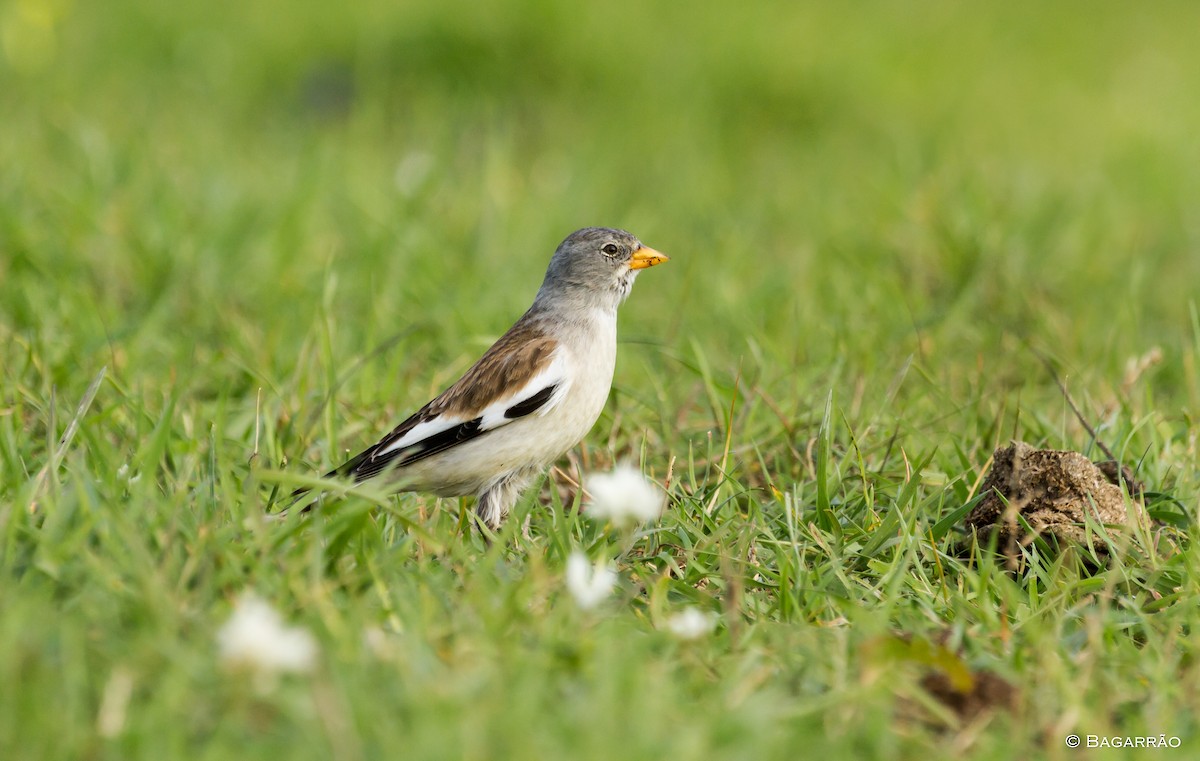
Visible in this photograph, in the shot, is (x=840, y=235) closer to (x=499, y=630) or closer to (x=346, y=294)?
(x=346, y=294)

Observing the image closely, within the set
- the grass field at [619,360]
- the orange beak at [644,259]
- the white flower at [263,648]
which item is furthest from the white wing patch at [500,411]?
the white flower at [263,648]

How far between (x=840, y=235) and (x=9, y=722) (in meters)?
5.97

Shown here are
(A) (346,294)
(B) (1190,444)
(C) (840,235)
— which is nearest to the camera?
(B) (1190,444)

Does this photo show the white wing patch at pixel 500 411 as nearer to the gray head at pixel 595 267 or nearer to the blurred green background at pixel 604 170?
the gray head at pixel 595 267

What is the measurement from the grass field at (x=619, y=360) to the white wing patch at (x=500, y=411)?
0.66 ft

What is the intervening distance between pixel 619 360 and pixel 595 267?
1079 mm

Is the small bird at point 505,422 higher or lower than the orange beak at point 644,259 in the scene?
lower

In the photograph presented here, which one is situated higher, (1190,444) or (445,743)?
(445,743)

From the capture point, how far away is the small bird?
420cm

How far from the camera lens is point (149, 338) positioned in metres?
5.53

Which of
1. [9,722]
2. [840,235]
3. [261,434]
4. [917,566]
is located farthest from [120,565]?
[840,235]

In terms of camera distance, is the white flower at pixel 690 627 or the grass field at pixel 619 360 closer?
the grass field at pixel 619 360

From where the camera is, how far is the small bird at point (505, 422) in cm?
420

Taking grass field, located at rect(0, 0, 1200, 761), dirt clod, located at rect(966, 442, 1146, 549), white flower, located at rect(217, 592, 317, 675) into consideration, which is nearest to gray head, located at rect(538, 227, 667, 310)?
grass field, located at rect(0, 0, 1200, 761)
